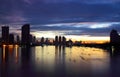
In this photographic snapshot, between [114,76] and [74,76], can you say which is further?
[114,76]

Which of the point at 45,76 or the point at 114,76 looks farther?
the point at 114,76

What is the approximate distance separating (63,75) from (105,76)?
21.8ft

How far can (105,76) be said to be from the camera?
41.0 metres

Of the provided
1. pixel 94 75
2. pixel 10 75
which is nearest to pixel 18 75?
pixel 10 75

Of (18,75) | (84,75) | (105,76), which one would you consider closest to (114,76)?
(105,76)

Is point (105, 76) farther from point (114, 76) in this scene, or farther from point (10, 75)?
point (10, 75)

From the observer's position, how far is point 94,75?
132 ft

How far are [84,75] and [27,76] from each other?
891cm

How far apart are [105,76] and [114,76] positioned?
2307 mm

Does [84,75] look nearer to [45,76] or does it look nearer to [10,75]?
[45,76]

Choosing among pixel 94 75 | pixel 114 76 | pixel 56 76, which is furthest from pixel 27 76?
pixel 114 76

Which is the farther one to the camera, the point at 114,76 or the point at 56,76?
the point at 114,76

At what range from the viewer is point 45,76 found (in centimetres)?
3869

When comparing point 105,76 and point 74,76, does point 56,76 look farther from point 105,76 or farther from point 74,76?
point 105,76
